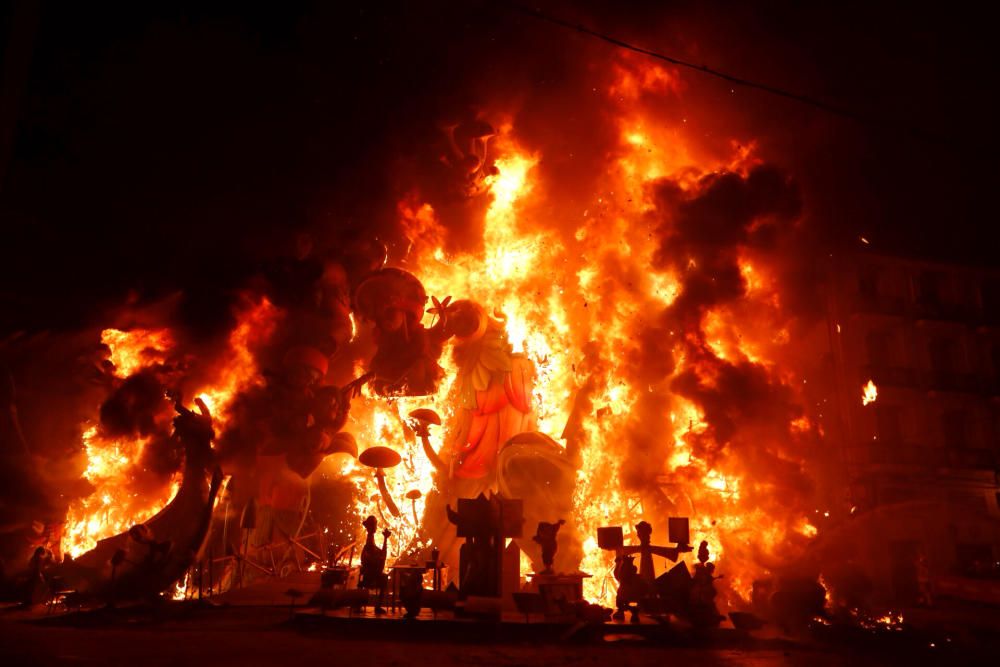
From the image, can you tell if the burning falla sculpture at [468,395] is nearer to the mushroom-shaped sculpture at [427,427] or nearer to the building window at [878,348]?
the mushroom-shaped sculpture at [427,427]

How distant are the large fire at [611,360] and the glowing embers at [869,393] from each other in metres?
12.0

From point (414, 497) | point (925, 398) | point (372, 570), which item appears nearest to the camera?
point (372, 570)

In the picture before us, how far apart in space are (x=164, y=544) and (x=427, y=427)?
8466mm

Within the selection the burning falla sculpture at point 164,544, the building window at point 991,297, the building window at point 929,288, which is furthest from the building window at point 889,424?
the burning falla sculpture at point 164,544

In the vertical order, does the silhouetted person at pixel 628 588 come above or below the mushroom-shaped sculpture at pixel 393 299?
below

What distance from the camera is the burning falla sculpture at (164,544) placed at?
15719 millimetres

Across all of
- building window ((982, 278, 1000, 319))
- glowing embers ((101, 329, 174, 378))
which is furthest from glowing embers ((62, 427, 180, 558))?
building window ((982, 278, 1000, 319))

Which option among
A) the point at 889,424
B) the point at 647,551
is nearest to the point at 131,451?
the point at 647,551

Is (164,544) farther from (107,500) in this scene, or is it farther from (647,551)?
(647,551)

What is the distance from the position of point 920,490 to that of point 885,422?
10.3 ft

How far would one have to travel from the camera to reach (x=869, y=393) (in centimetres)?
3073

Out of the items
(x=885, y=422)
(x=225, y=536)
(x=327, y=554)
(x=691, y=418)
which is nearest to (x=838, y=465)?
(x=885, y=422)

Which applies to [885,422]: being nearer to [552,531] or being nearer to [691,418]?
[691,418]

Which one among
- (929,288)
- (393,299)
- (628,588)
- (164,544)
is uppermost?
(929,288)
